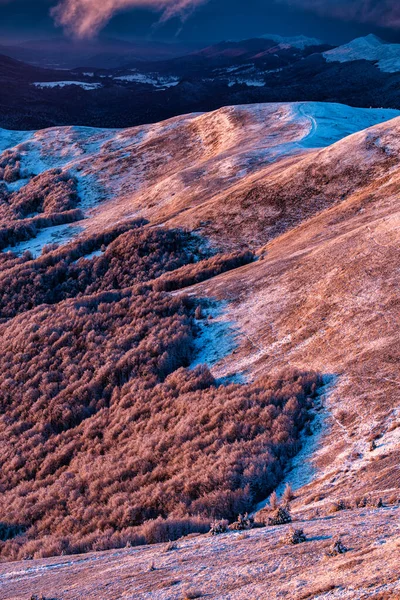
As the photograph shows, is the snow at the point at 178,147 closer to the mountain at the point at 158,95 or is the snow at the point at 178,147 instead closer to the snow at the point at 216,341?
the snow at the point at 216,341

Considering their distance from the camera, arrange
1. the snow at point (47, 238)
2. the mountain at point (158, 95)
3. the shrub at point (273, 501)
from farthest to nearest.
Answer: the mountain at point (158, 95)
the snow at point (47, 238)
the shrub at point (273, 501)

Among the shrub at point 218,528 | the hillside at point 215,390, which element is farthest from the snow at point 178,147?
the shrub at point 218,528

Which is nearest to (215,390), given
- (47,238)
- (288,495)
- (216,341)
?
(216,341)

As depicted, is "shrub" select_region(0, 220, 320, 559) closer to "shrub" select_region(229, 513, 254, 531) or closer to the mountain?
"shrub" select_region(229, 513, 254, 531)

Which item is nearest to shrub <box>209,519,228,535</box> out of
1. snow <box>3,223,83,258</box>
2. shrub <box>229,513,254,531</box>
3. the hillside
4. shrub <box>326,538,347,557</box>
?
shrub <box>229,513,254,531</box>

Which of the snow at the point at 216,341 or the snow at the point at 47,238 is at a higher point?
the snow at the point at 47,238

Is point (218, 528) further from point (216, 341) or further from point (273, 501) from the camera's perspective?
point (216, 341)

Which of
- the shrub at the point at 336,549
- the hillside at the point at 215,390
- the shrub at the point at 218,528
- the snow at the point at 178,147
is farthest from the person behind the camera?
the snow at the point at 178,147

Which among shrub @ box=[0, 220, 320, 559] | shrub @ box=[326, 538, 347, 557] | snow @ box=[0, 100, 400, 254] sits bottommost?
shrub @ box=[0, 220, 320, 559]
